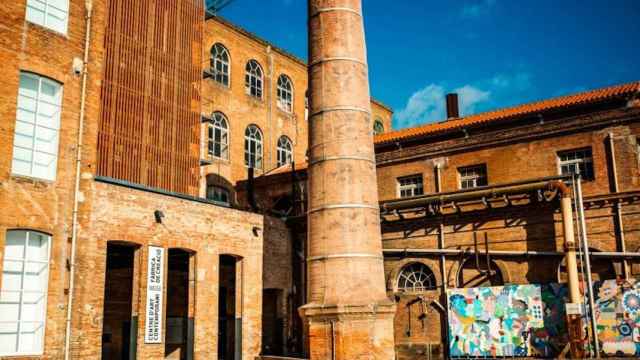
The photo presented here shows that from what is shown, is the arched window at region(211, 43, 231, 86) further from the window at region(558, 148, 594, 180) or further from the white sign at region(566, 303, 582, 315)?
the white sign at region(566, 303, 582, 315)

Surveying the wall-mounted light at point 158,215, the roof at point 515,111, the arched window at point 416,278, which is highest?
the roof at point 515,111

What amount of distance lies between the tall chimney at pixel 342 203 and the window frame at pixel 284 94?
1625cm

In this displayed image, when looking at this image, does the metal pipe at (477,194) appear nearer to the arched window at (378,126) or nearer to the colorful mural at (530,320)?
the colorful mural at (530,320)

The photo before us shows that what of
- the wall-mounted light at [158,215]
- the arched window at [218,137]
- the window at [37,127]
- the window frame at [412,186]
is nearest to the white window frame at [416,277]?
the window frame at [412,186]

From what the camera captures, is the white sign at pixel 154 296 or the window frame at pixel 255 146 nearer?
the white sign at pixel 154 296

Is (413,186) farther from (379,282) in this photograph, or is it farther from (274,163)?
(274,163)

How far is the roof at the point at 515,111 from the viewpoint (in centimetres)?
2229

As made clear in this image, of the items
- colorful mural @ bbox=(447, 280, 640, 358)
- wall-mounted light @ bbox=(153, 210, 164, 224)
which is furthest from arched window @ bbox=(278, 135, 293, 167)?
wall-mounted light @ bbox=(153, 210, 164, 224)

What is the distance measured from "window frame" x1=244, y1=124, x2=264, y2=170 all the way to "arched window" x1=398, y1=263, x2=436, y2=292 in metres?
12.1

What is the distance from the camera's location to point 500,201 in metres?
21.9

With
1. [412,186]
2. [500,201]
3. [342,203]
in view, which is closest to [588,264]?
[500,201]

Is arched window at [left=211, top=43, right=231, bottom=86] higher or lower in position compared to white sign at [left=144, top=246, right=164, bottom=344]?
higher

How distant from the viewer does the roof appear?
22.3m

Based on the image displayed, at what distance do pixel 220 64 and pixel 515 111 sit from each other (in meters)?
14.6
